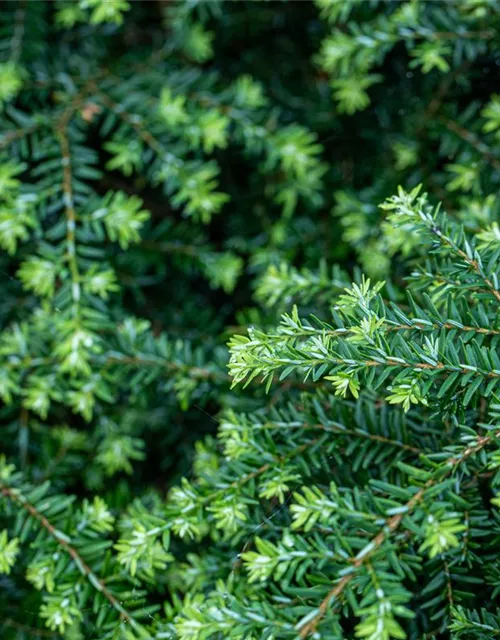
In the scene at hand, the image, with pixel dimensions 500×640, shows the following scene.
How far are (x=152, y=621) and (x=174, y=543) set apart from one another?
0.47 ft

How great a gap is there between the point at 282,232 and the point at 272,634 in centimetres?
78

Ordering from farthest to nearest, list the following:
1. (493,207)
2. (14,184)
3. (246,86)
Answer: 1. (246,86)
2. (14,184)
3. (493,207)

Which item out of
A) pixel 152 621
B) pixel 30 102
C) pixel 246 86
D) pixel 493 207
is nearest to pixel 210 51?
pixel 246 86

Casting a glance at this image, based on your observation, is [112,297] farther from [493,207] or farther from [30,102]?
[493,207]

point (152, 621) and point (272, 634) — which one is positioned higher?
point (272, 634)

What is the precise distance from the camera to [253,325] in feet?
3.18

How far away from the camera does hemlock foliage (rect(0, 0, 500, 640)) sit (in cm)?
63

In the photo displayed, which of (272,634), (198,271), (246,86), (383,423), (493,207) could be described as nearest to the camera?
(272,634)

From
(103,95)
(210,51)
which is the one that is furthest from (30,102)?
(210,51)

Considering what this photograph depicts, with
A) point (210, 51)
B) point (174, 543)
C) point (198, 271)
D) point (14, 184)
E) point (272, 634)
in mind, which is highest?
point (210, 51)

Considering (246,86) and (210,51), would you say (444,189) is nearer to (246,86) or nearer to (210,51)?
(246,86)

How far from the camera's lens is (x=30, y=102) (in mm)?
1202

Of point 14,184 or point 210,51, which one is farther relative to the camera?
point 210,51

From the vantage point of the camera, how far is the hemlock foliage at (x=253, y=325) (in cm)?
63
